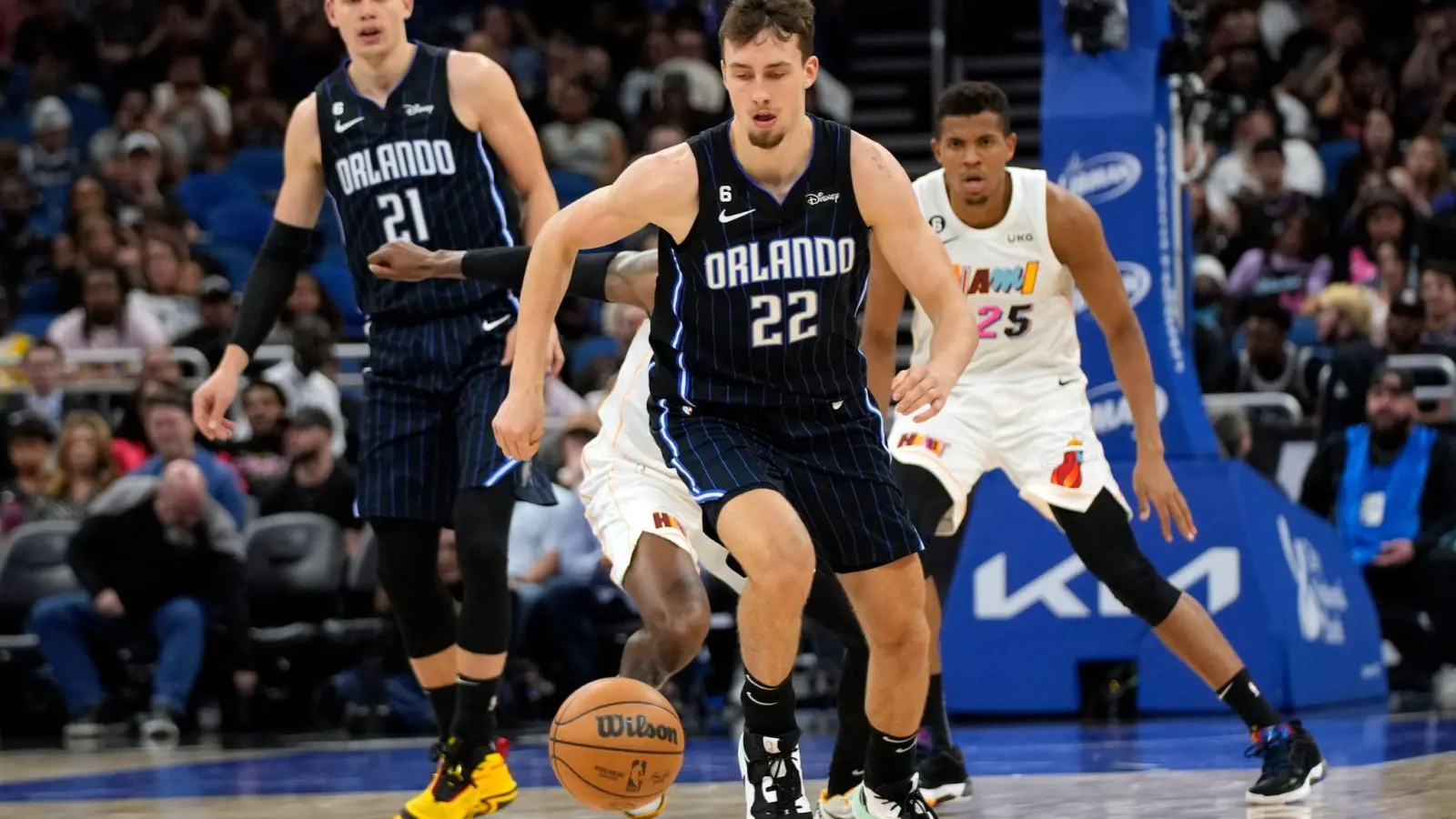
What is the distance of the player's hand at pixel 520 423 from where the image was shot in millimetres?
5090

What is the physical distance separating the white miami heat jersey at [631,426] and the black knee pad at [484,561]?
0.31m

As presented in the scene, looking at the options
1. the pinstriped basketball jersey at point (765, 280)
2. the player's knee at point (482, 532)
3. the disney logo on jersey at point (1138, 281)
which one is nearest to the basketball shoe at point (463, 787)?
the player's knee at point (482, 532)

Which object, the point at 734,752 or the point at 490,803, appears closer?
the point at 490,803

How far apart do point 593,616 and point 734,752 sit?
2.22 m

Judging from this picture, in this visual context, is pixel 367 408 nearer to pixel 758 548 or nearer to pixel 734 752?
pixel 758 548

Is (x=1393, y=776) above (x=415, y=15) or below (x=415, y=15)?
below

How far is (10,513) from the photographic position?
1145 centimetres

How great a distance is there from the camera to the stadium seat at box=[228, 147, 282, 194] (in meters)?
16.0

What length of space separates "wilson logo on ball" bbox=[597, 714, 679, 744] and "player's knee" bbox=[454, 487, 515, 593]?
38.1 inches

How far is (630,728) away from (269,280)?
7.03ft

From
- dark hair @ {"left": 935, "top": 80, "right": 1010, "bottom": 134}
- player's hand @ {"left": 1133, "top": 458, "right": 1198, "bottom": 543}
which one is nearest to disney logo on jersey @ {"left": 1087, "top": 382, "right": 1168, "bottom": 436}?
player's hand @ {"left": 1133, "top": 458, "right": 1198, "bottom": 543}

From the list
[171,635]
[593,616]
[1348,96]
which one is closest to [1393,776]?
[593,616]

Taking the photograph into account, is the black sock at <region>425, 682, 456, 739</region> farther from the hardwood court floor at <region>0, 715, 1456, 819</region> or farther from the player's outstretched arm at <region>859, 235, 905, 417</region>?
the player's outstretched arm at <region>859, 235, 905, 417</region>

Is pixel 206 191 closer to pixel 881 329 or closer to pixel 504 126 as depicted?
pixel 504 126
